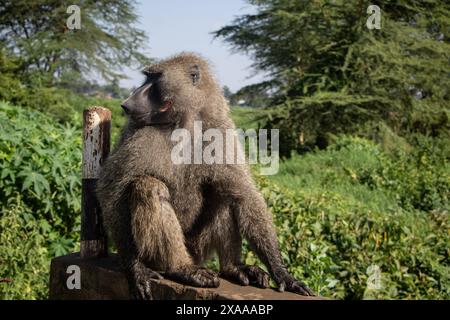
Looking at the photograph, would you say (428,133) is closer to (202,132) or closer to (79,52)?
(79,52)

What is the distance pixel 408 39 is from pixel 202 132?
1410 cm

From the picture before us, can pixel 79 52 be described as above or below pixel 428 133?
above

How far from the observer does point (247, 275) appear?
3.39 m

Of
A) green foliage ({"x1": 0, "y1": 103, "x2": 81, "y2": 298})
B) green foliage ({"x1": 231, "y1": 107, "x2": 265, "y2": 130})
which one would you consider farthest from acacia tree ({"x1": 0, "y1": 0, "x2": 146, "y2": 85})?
green foliage ({"x1": 0, "y1": 103, "x2": 81, "y2": 298})

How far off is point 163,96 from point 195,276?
3.76 feet

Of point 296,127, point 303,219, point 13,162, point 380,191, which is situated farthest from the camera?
point 296,127

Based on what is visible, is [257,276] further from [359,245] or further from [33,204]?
[33,204]

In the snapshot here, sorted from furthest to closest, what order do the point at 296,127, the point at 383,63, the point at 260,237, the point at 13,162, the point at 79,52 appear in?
the point at 79,52 → the point at 296,127 → the point at 383,63 → the point at 13,162 → the point at 260,237

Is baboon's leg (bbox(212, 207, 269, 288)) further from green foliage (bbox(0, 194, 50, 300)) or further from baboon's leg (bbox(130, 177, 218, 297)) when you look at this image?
green foliage (bbox(0, 194, 50, 300))

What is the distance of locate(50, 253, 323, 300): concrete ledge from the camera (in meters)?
2.99

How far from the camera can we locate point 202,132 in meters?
3.50

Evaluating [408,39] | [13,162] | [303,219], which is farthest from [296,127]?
[13,162]

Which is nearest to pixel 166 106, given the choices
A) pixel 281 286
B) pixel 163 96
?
pixel 163 96

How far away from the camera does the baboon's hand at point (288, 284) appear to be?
10.2 ft
